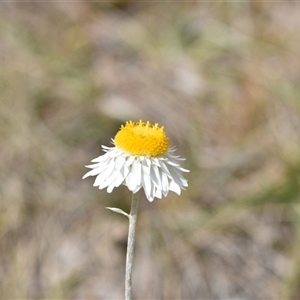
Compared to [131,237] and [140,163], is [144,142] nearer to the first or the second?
[140,163]

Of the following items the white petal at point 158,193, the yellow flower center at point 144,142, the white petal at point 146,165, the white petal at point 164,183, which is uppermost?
the yellow flower center at point 144,142

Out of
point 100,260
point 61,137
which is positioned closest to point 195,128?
point 61,137

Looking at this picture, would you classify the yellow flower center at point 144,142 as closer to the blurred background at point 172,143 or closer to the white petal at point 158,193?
the white petal at point 158,193

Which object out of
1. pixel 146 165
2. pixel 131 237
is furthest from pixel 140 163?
pixel 131 237

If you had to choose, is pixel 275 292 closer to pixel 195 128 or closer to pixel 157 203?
pixel 157 203

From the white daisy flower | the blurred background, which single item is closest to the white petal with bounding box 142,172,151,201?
the white daisy flower

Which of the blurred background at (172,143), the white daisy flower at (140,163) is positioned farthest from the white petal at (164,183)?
the blurred background at (172,143)

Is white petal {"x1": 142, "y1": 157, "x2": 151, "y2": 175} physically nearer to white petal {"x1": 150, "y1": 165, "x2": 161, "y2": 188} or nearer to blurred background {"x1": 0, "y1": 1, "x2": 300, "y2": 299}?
white petal {"x1": 150, "y1": 165, "x2": 161, "y2": 188}
